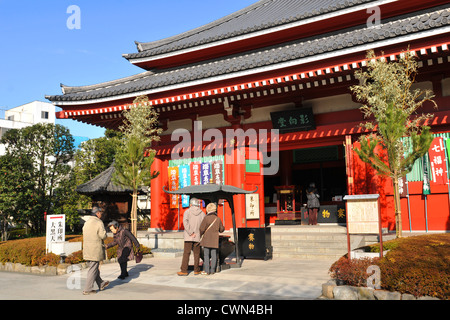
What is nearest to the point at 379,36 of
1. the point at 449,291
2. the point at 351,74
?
the point at 351,74

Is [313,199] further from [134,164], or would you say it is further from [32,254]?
[32,254]

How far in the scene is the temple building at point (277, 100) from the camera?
1298cm

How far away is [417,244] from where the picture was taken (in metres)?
7.93

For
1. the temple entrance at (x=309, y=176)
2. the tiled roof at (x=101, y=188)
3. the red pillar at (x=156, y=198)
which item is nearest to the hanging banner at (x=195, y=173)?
the red pillar at (x=156, y=198)

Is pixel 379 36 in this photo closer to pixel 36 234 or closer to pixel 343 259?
pixel 343 259

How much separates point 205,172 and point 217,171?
0.62 m

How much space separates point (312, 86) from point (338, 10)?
317cm

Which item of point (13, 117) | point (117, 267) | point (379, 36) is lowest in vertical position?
point (117, 267)

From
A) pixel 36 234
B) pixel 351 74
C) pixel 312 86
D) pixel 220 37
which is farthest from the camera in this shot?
pixel 36 234

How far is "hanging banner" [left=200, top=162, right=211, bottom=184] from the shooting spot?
17359 millimetres

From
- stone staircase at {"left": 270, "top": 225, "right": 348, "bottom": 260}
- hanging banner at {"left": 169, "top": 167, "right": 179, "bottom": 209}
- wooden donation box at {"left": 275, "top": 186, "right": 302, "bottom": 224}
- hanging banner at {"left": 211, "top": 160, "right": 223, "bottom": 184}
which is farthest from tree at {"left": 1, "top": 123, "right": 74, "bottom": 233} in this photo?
stone staircase at {"left": 270, "top": 225, "right": 348, "bottom": 260}

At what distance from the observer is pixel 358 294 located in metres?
6.94

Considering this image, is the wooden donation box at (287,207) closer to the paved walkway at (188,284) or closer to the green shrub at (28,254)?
the paved walkway at (188,284)

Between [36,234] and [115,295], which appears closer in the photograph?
[115,295]
